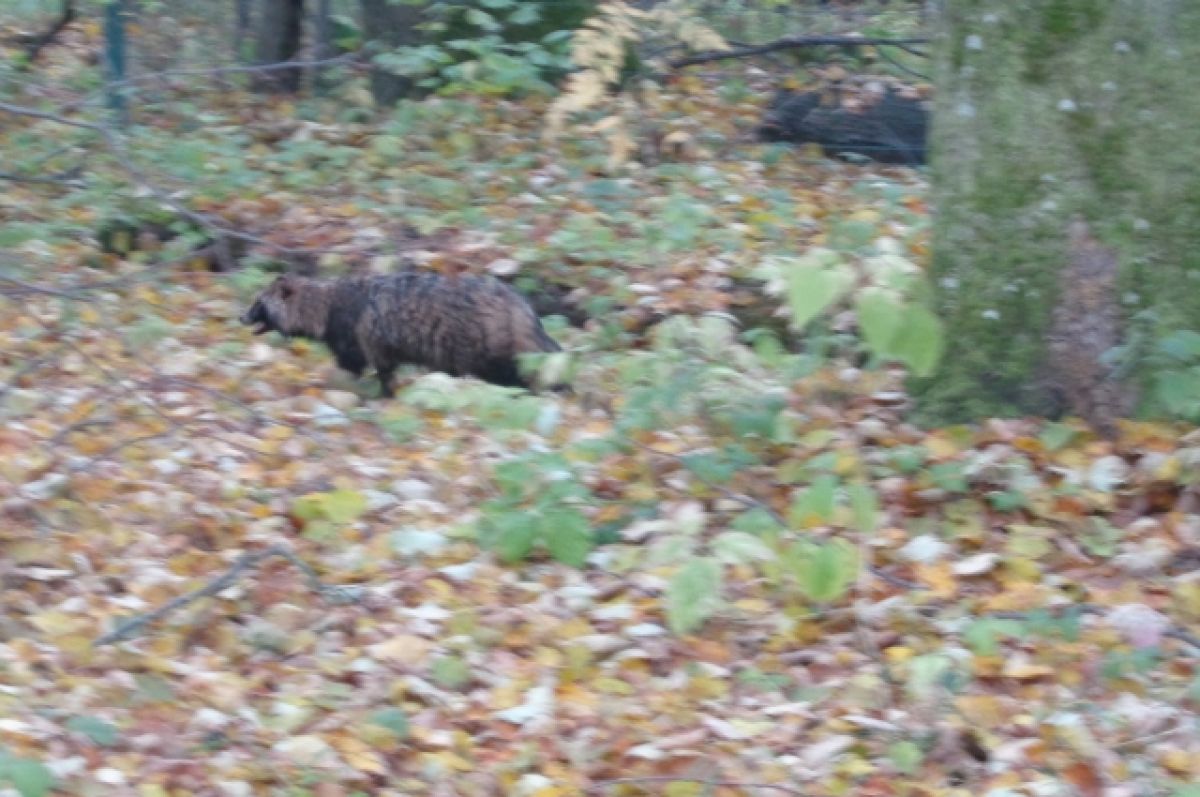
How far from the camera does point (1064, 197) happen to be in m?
6.63

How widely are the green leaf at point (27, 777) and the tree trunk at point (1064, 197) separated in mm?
4172

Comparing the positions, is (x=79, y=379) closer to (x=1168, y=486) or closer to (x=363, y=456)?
(x=363, y=456)

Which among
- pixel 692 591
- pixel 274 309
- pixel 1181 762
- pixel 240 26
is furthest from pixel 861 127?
pixel 1181 762

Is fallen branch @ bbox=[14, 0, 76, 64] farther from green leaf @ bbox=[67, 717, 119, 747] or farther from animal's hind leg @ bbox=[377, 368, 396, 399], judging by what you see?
green leaf @ bbox=[67, 717, 119, 747]

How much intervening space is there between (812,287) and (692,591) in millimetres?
1235

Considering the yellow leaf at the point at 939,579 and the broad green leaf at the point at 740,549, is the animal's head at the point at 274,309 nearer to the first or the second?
the broad green leaf at the point at 740,549

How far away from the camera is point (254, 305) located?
10.3 m

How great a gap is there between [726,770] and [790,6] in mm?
12039

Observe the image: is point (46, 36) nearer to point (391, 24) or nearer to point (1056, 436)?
point (391, 24)

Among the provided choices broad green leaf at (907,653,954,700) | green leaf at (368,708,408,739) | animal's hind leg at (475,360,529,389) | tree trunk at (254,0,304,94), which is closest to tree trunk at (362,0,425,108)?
tree trunk at (254,0,304,94)

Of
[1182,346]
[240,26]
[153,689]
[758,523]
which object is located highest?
[1182,346]

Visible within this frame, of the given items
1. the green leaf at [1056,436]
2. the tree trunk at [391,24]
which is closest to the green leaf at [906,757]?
the green leaf at [1056,436]

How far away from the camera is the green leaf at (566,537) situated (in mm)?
6543

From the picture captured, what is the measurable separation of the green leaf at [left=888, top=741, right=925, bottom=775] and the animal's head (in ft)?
19.9
